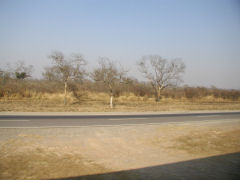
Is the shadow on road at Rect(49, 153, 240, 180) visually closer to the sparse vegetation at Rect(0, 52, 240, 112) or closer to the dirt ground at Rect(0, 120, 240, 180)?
the dirt ground at Rect(0, 120, 240, 180)

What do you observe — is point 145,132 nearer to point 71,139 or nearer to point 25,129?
point 71,139

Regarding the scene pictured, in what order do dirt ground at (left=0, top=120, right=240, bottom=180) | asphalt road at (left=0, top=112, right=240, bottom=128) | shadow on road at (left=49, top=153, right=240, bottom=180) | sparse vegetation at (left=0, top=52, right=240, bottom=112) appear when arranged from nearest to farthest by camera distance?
1. shadow on road at (left=49, top=153, right=240, bottom=180)
2. dirt ground at (left=0, top=120, right=240, bottom=180)
3. asphalt road at (left=0, top=112, right=240, bottom=128)
4. sparse vegetation at (left=0, top=52, right=240, bottom=112)

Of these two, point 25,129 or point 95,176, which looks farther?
point 25,129

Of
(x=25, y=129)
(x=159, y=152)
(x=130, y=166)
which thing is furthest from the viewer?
(x=25, y=129)

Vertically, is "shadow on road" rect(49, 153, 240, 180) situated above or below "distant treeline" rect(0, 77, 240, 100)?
below

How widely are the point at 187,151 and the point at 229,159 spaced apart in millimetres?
1382

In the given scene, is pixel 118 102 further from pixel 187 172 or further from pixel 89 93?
pixel 187 172

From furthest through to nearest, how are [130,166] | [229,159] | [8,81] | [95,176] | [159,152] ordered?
[8,81]
[159,152]
[229,159]
[130,166]
[95,176]

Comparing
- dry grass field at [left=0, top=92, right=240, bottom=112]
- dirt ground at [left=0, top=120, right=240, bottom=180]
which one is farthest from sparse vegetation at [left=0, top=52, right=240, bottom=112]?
dirt ground at [left=0, top=120, right=240, bottom=180]

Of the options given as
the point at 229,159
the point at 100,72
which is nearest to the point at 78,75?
the point at 100,72

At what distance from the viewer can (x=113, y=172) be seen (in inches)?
202

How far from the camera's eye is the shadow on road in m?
4.89

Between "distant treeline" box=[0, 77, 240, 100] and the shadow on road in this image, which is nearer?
the shadow on road

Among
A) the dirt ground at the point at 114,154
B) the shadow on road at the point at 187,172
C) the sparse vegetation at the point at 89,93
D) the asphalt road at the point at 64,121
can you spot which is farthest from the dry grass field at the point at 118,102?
the shadow on road at the point at 187,172
